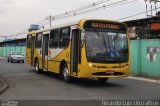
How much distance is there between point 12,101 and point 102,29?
660 centimetres

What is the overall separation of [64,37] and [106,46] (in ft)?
10.2

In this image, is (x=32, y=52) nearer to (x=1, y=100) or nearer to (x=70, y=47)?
(x=70, y=47)

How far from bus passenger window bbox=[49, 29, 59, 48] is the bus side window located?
2.63 ft

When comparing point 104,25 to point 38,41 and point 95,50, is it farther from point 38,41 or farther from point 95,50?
point 38,41

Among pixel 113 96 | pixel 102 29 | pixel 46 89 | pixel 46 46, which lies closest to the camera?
pixel 113 96

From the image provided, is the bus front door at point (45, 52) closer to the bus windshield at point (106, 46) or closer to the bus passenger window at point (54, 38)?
the bus passenger window at point (54, 38)

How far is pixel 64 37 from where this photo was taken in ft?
67.1

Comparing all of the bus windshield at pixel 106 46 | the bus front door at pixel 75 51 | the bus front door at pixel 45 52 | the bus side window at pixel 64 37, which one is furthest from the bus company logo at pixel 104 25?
the bus front door at pixel 45 52

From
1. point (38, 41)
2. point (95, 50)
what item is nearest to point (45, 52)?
point (38, 41)

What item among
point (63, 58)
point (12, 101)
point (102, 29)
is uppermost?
point (102, 29)

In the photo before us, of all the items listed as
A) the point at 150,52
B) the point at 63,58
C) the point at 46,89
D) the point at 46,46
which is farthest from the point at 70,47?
the point at 150,52

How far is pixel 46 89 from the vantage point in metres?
17.1

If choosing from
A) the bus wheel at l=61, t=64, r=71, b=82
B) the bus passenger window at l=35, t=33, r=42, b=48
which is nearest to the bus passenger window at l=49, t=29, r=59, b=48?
the bus wheel at l=61, t=64, r=71, b=82

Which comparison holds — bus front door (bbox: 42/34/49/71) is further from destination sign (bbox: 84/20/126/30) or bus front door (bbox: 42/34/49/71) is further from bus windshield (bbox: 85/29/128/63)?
bus windshield (bbox: 85/29/128/63)
